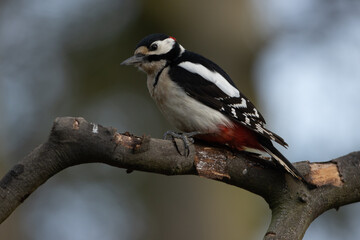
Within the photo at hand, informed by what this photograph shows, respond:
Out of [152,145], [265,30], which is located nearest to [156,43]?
[152,145]

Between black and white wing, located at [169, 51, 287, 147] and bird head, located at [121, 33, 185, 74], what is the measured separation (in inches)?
4.4

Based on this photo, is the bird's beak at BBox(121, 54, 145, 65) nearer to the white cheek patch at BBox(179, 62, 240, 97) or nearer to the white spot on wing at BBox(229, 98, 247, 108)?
the white cheek patch at BBox(179, 62, 240, 97)

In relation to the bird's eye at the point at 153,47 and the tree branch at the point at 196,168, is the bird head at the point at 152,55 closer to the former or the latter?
the bird's eye at the point at 153,47

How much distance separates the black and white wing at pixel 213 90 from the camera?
3.80m

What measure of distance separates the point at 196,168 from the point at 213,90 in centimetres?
96

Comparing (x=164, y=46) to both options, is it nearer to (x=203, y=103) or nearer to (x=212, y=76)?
(x=212, y=76)

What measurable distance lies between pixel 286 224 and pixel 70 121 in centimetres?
145

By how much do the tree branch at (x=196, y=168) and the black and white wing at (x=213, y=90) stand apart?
46cm

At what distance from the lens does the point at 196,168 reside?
3.15m

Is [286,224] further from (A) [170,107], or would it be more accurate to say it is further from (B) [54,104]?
(B) [54,104]

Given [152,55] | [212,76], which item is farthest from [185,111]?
[152,55]

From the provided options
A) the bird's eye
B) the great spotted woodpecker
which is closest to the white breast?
the great spotted woodpecker

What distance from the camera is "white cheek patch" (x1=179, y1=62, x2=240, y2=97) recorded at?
400 centimetres

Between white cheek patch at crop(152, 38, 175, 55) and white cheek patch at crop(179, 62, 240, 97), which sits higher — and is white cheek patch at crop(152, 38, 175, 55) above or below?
above
